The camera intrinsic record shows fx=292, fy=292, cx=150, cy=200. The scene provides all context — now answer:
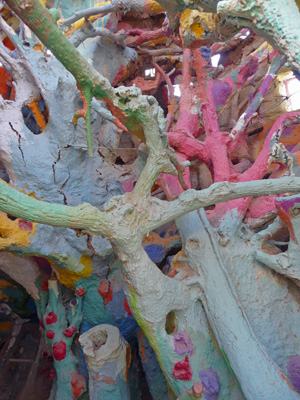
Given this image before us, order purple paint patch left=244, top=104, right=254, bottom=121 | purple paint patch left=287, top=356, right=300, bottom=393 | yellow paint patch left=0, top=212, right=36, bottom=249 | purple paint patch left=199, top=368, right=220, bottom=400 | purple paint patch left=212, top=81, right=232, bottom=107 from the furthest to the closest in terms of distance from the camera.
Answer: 1. purple paint patch left=212, top=81, right=232, bottom=107
2. purple paint patch left=244, top=104, right=254, bottom=121
3. yellow paint patch left=0, top=212, right=36, bottom=249
4. purple paint patch left=287, top=356, right=300, bottom=393
5. purple paint patch left=199, top=368, right=220, bottom=400

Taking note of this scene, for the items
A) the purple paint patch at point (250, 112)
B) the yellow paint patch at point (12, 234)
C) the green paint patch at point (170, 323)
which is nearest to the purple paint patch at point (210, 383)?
the green paint patch at point (170, 323)

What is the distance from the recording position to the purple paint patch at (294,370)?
209 cm

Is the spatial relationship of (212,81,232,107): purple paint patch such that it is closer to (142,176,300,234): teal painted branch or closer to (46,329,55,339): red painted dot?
(142,176,300,234): teal painted branch

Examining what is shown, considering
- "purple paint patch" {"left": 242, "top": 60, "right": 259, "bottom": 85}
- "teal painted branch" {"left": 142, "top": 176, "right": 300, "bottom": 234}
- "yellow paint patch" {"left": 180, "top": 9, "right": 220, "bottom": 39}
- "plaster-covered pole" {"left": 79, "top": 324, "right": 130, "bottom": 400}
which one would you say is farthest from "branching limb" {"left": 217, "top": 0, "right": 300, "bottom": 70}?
"purple paint patch" {"left": 242, "top": 60, "right": 259, "bottom": 85}

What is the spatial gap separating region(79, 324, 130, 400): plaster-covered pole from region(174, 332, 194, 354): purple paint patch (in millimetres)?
653

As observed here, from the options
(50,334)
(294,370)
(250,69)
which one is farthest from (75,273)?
(250,69)

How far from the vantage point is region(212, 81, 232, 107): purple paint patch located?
3.52 meters

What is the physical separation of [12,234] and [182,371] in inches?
67.6

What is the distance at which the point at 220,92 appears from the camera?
11.6 feet

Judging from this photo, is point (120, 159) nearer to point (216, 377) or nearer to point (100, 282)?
point (100, 282)

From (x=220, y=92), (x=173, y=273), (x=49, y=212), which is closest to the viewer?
(x=49, y=212)

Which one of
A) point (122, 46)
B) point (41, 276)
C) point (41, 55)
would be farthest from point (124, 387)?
point (122, 46)

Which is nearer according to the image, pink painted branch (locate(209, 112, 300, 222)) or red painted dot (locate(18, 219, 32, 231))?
red painted dot (locate(18, 219, 32, 231))

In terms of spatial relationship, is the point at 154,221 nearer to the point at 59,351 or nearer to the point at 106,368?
the point at 106,368
